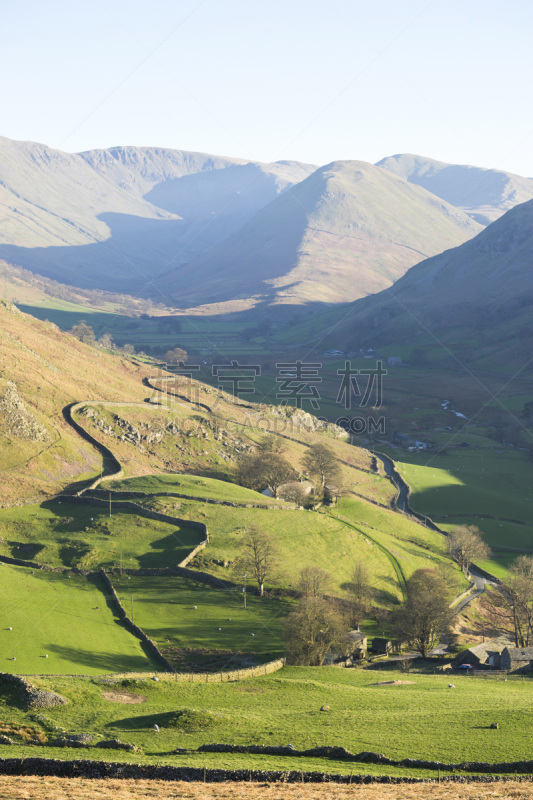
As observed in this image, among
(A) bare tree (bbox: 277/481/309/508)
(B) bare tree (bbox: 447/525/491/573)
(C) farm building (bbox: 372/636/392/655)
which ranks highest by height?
(A) bare tree (bbox: 277/481/309/508)

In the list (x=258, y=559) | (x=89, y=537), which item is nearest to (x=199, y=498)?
(x=89, y=537)

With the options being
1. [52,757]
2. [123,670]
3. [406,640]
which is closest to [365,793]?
[52,757]

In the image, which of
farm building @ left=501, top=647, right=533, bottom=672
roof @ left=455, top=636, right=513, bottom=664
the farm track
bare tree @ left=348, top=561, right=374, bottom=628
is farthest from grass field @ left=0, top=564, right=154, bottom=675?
farm building @ left=501, top=647, right=533, bottom=672

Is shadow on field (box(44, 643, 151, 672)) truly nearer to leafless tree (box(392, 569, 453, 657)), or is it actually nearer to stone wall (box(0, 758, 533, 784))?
stone wall (box(0, 758, 533, 784))

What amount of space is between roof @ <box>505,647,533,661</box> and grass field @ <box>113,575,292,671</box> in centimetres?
2180

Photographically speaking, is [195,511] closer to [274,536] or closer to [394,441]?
[274,536]

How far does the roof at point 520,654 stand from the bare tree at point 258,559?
2527cm

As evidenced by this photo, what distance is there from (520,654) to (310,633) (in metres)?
21.1

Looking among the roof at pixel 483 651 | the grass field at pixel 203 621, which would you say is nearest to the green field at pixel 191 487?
the grass field at pixel 203 621

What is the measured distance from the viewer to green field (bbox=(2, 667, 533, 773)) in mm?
36625

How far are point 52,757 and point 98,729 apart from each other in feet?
16.4

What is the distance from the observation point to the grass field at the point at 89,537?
2950 inches

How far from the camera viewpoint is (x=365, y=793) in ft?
101

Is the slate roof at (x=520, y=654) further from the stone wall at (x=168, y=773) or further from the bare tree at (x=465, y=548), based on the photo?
the stone wall at (x=168, y=773)
